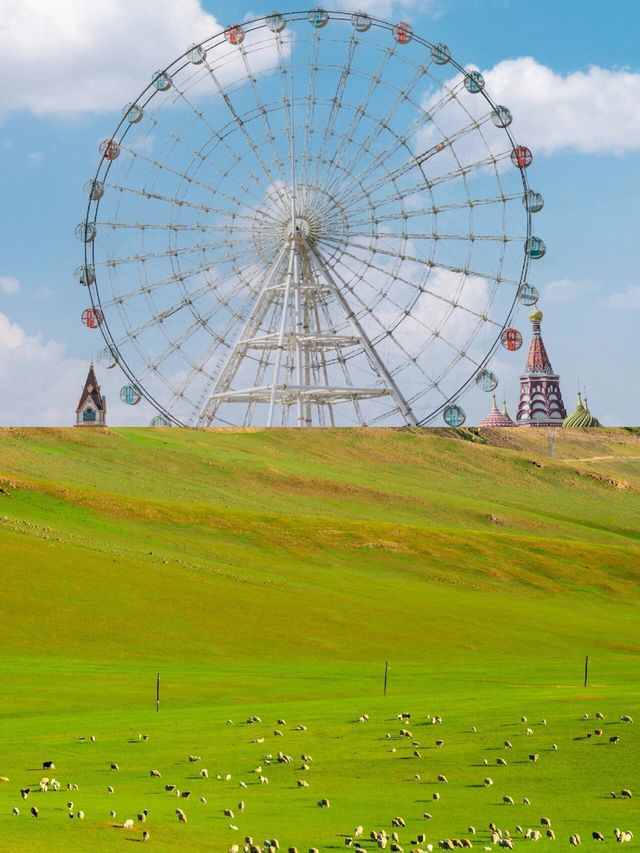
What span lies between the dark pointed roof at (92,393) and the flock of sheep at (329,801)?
14398cm

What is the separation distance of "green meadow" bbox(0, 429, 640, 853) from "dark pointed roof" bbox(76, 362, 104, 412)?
49.1 metres

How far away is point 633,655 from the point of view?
74125 mm

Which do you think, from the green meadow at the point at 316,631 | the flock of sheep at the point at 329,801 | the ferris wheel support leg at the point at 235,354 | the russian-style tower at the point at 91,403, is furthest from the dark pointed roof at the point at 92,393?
the flock of sheep at the point at 329,801

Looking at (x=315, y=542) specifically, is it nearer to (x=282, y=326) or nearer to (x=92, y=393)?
(x=282, y=326)

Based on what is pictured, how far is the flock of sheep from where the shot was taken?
26719mm

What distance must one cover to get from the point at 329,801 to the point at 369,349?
54339 millimetres

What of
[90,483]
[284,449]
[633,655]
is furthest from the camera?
[284,449]

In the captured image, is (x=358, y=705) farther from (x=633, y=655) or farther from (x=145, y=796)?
(x=633, y=655)

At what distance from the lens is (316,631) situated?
240ft

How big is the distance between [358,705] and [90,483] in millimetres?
70947

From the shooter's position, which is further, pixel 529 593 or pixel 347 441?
pixel 347 441

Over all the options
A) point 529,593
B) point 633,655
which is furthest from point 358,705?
point 529,593

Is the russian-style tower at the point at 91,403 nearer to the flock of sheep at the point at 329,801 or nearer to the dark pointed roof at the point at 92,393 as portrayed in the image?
the dark pointed roof at the point at 92,393

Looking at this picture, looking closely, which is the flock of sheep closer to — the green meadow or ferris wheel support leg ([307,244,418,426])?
the green meadow
